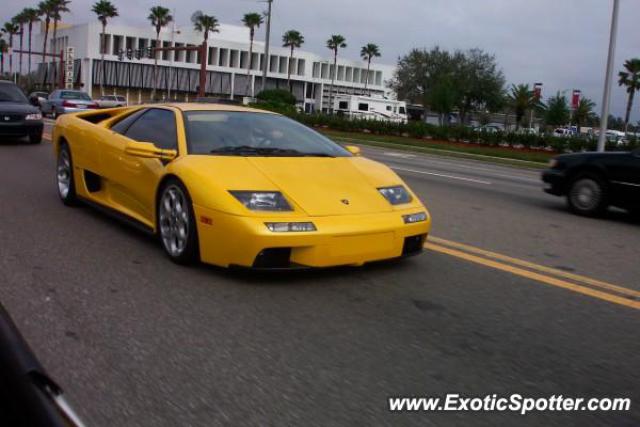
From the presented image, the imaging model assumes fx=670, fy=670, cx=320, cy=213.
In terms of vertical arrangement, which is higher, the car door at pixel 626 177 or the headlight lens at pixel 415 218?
the car door at pixel 626 177

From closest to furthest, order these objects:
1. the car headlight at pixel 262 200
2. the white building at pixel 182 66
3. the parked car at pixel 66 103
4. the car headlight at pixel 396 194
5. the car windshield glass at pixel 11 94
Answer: the car headlight at pixel 262 200 < the car headlight at pixel 396 194 < the car windshield glass at pixel 11 94 < the parked car at pixel 66 103 < the white building at pixel 182 66

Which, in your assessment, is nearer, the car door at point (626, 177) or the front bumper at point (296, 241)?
the front bumper at point (296, 241)

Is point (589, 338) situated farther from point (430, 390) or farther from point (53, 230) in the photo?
point (53, 230)

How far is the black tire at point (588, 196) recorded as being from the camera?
8.78 m

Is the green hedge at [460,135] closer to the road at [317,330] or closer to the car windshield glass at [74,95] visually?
the car windshield glass at [74,95]

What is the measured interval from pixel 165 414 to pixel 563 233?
5769 millimetres

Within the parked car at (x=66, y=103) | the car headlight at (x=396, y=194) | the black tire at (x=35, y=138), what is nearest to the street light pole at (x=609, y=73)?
the black tire at (x=35, y=138)

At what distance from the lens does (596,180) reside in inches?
351

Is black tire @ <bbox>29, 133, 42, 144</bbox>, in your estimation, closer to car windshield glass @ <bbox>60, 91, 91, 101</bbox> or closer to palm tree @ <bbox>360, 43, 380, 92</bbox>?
car windshield glass @ <bbox>60, 91, 91, 101</bbox>

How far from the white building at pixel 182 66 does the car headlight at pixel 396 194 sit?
8127cm

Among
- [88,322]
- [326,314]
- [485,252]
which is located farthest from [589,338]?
[88,322]

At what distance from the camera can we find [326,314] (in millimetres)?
4016

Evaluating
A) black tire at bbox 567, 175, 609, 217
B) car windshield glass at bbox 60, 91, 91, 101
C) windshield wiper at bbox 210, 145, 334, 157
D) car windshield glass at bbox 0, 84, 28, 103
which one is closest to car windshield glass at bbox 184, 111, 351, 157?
windshield wiper at bbox 210, 145, 334, 157

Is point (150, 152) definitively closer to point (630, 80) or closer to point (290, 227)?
point (290, 227)
